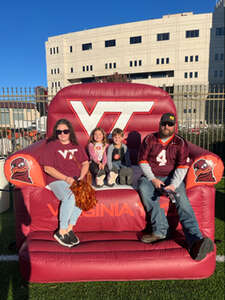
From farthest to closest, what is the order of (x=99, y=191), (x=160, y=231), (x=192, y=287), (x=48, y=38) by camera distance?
1. (x=48, y=38)
2. (x=99, y=191)
3. (x=160, y=231)
4. (x=192, y=287)

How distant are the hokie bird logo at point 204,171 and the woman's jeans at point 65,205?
1.34 m

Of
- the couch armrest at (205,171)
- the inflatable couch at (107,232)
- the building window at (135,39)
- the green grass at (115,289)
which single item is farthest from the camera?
the building window at (135,39)

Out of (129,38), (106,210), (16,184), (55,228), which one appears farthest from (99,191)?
(129,38)

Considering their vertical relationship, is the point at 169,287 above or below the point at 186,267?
below

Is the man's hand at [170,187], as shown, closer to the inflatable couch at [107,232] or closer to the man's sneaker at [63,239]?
the inflatable couch at [107,232]

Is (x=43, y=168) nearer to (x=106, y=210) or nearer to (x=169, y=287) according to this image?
(x=106, y=210)

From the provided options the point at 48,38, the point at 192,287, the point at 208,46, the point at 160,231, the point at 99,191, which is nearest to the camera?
the point at 192,287

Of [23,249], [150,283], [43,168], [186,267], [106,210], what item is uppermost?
[43,168]

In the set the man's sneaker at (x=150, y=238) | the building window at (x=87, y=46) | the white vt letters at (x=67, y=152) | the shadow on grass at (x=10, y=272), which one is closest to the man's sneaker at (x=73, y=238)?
the shadow on grass at (x=10, y=272)

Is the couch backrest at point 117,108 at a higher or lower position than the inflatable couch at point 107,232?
higher

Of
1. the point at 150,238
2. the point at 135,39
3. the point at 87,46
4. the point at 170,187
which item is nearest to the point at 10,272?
the point at 150,238

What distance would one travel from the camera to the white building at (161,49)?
123ft

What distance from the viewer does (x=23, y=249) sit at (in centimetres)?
202

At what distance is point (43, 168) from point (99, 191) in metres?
0.71
